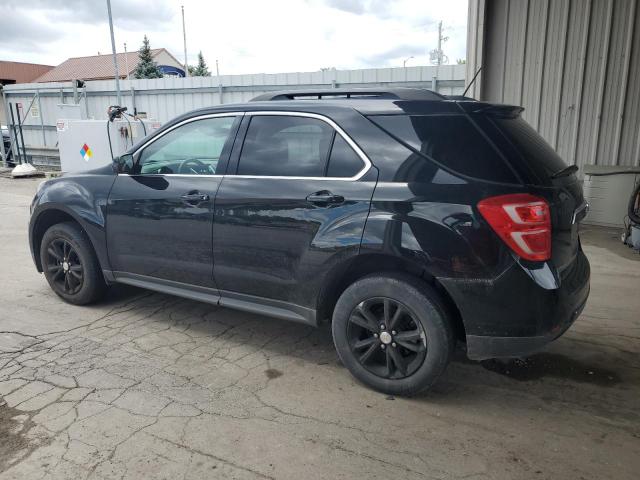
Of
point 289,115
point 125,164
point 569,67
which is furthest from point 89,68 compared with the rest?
point 289,115

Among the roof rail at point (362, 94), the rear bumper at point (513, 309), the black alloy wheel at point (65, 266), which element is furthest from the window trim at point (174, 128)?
the rear bumper at point (513, 309)

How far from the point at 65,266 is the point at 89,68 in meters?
50.8

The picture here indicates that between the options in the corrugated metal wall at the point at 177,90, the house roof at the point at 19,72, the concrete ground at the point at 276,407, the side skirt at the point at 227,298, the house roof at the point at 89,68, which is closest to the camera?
Result: the concrete ground at the point at 276,407

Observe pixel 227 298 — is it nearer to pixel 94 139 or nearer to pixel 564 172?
pixel 564 172

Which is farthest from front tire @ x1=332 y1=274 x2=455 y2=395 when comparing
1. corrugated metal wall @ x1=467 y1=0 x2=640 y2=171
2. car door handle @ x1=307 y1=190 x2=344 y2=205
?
corrugated metal wall @ x1=467 y1=0 x2=640 y2=171

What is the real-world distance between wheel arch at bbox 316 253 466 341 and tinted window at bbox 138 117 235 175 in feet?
4.15

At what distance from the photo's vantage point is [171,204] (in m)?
3.90

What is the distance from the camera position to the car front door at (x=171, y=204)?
12.4 feet

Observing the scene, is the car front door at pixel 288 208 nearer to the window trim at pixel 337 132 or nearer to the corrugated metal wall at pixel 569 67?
the window trim at pixel 337 132

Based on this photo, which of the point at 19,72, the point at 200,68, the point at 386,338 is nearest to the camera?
the point at 386,338

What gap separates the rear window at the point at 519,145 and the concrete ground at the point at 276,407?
1.43 m

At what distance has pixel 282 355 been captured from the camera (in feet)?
12.5

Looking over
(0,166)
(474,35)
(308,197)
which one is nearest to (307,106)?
(308,197)

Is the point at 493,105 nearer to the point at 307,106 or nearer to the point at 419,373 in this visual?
the point at 307,106
